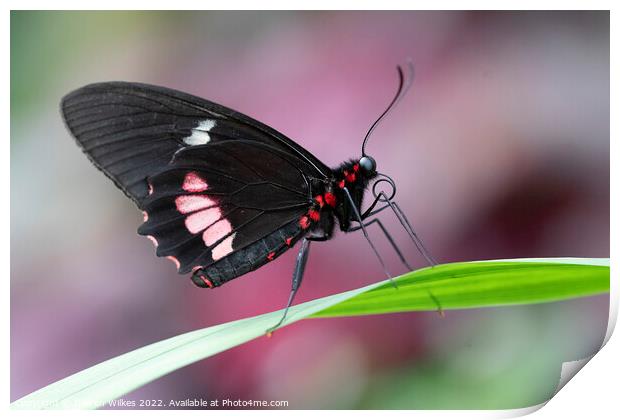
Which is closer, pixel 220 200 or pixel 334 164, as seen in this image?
pixel 220 200

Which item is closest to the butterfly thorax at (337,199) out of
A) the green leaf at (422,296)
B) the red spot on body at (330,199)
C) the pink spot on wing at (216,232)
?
the red spot on body at (330,199)

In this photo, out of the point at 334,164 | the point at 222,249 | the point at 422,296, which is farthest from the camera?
the point at 334,164

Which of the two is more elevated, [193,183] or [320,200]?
[193,183]

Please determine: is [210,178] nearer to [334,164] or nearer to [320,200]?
[320,200]

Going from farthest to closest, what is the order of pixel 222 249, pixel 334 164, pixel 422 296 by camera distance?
1. pixel 334 164
2. pixel 222 249
3. pixel 422 296

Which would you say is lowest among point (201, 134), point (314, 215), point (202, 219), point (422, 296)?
point (422, 296)

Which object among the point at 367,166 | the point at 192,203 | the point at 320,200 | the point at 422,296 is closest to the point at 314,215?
the point at 320,200

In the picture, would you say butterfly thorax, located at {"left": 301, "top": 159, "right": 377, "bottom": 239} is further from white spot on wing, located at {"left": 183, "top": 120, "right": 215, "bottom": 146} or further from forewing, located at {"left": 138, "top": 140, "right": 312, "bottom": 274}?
white spot on wing, located at {"left": 183, "top": 120, "right": 215, "bottom": 146}
